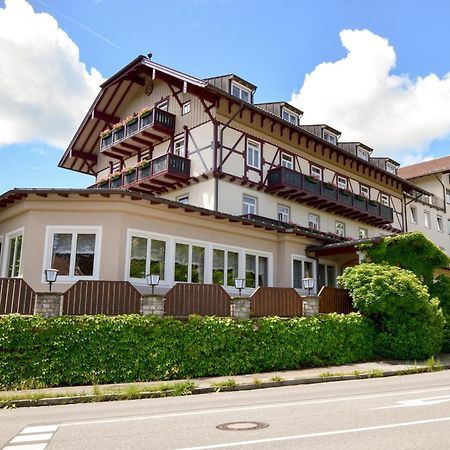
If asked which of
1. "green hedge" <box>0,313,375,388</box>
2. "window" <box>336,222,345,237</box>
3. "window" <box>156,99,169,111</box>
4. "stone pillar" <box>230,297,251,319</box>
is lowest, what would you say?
"green hedge" <box>0,313,375,388</box>

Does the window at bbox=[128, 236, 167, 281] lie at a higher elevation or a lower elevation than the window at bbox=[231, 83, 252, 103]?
lower

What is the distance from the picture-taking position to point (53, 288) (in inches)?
620

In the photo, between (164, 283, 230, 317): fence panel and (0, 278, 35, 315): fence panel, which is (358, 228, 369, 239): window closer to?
(164, 283, 230, 317): fence panel

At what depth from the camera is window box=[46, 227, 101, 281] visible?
15.9 metres

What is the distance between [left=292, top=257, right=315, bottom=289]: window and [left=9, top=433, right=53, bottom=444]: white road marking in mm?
16367

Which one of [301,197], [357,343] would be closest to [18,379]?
[357,343]

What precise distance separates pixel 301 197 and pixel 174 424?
Result: 21.5m

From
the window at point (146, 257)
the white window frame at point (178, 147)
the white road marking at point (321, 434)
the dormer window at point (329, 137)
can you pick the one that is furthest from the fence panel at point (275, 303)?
the dormer window at point (329, 137)

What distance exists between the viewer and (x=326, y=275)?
79.9 ft

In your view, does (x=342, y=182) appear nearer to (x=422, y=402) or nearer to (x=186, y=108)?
(x=186, y=108)

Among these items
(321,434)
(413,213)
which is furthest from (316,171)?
(321,434)

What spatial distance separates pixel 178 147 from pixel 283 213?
22.9 feet

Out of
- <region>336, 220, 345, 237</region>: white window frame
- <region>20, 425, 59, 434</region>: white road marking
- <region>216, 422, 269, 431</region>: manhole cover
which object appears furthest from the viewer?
<region>336, 220, 345, 237</region>: white window frame

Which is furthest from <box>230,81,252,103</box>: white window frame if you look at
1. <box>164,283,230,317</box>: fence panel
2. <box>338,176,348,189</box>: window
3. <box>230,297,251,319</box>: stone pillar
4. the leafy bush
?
<box>230,297,251,319</box>: stone pillar
